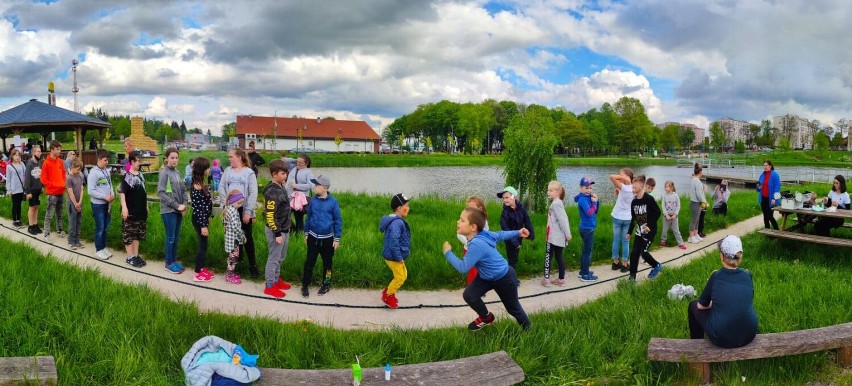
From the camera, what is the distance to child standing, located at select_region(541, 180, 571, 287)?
22.9ft

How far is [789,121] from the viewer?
122 meters

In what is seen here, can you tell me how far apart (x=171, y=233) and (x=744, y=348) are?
23.4ft

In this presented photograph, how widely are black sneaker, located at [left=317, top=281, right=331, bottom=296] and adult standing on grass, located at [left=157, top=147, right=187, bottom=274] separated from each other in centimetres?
235

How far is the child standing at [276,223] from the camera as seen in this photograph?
6.24 m

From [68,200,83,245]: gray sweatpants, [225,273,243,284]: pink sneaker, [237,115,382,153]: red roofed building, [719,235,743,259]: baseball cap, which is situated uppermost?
[237,115,382,153]: red roofed building

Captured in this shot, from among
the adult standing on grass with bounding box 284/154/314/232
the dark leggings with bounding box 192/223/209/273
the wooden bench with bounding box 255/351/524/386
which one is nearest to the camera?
the wooden bench with bounding box 255/351/524/386

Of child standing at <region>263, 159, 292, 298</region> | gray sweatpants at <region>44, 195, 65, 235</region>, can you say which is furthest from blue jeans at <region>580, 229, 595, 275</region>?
gray sweatpants at <region>44, 195, 65, 235</region>

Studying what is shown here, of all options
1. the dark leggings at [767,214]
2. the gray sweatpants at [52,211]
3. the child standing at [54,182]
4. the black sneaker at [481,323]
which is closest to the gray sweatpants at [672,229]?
the dark leggings at [767,214]

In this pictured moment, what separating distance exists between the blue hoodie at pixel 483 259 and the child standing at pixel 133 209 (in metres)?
5.44

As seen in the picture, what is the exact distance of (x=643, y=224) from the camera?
24.0 feet

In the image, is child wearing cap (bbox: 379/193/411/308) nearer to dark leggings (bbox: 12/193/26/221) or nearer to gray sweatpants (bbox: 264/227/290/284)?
gray sweatpants (bbox: 264/227/290/284)

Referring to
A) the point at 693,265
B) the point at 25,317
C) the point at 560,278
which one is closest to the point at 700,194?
the point at 693,265

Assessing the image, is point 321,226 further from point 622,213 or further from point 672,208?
point 672,208

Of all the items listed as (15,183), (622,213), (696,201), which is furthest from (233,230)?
(696,201)
